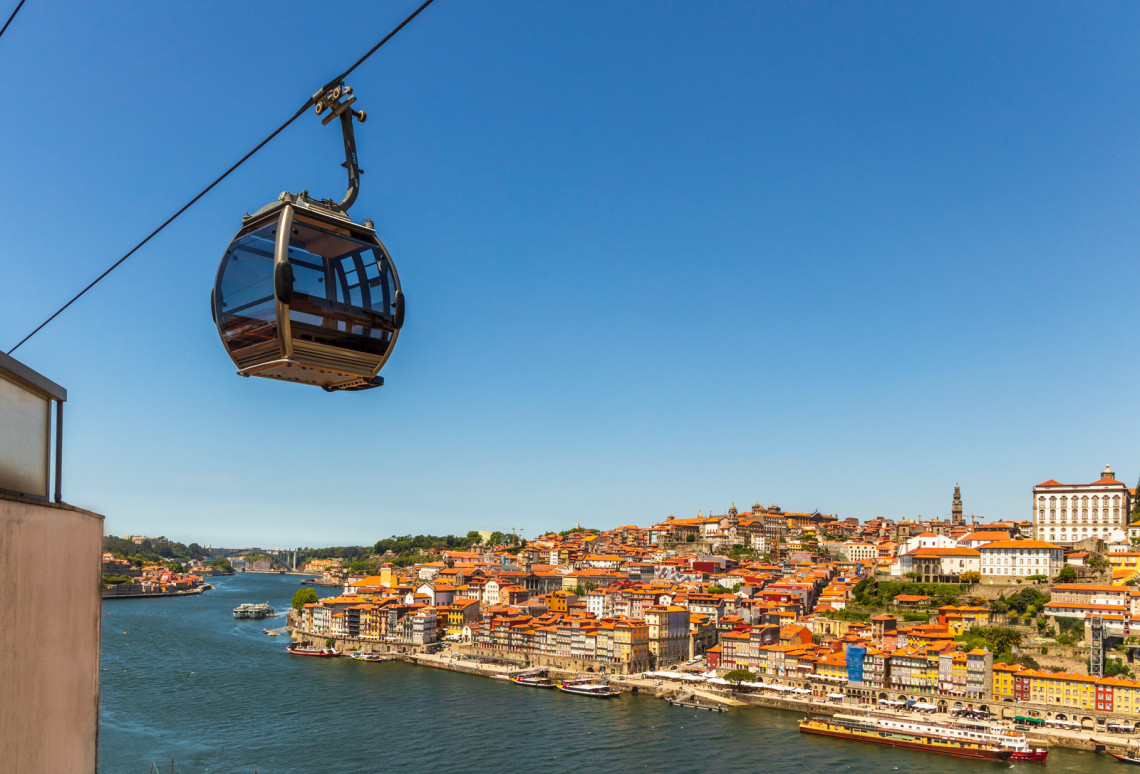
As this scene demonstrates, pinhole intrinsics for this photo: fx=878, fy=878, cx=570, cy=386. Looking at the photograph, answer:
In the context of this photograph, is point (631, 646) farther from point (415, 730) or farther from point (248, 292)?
point (248, 292)

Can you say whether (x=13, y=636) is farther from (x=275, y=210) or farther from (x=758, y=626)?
(x=758, y=626)

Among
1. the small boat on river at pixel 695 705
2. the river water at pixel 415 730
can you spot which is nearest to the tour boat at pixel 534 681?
the river water at pixel 415 730

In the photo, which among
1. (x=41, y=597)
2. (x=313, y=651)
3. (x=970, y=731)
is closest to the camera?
(x=41, y=597)

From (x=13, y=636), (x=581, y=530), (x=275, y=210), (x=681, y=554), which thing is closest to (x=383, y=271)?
(x=275, y=210)

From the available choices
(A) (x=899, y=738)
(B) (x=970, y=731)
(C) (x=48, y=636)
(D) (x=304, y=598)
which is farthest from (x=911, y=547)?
(C) (x=48, y=636)

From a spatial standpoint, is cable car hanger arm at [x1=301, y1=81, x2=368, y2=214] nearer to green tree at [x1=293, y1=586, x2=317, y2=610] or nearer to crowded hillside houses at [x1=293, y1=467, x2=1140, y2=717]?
crowded hillside houses at [x1=293, y1=467, x2=1140, y2=717]

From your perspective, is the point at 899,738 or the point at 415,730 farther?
the point at 899,738

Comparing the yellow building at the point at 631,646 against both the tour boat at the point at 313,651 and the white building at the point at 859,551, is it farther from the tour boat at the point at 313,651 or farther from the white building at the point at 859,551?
the white building at the point at 859,551

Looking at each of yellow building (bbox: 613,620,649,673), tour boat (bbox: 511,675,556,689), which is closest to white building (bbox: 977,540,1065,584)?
yellow building (bbox: 613,620,649,673)
